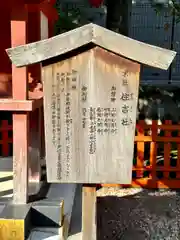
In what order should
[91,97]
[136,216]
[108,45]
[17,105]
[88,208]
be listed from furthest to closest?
[136,216] → [17,105] → [88,208] → [91,97] → [108,45]

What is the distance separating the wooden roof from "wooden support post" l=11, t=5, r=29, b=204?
86cm

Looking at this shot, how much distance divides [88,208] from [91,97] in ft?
2.96

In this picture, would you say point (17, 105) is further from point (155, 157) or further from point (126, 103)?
point (155, 157)

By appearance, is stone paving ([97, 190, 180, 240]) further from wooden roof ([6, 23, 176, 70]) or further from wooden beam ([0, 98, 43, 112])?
wooden roof ([6, 23, 176, 70])

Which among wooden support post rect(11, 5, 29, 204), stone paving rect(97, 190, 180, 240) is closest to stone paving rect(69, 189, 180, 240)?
stone paving rect(97, 190, 180, 240)

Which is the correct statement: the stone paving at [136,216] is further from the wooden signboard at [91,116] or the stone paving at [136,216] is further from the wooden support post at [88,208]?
the wooden signboard at [91,116]

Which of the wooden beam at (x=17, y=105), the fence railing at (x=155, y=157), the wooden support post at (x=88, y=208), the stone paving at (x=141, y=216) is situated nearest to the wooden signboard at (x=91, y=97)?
the wooden support post at (x=88, y=208)

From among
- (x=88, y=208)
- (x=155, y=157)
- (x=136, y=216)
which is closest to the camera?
(x=88, y=208)

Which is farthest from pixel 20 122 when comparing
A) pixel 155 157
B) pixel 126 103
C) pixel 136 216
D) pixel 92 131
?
pixel 155 157

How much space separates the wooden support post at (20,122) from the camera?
356 cm

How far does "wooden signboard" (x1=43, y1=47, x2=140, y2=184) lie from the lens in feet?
9.27

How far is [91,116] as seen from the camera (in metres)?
2.88

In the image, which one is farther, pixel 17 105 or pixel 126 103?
pixel 17 105

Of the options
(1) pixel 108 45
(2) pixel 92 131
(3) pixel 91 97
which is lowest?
(2) pixel 92 131
